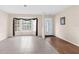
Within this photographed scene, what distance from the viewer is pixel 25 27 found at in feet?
45.3

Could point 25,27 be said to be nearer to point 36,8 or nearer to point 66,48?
point 36,8

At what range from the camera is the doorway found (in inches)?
528

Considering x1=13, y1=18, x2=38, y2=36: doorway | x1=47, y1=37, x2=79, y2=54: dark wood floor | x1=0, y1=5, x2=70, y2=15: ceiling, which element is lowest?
x1=47, y1=37, x2=79, y2=54: dark wood floor

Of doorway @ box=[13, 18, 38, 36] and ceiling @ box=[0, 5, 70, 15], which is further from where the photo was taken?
doorway @ box=[13, 18, 38, 36]

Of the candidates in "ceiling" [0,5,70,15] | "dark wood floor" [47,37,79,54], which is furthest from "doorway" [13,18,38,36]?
"dark wood floor" [47,37,79,54]

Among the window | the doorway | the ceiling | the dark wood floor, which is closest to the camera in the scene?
the dark wood floor

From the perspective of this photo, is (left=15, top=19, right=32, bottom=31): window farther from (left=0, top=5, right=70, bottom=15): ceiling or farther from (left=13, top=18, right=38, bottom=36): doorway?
(left=0, top=5, right=70, bottom=15): ceiling

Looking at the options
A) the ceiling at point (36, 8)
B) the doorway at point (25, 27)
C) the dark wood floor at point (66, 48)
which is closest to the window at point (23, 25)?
Answer: the doorway at point (25, 27)

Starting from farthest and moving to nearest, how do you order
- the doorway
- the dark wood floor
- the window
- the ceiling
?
the window → the doorway → the ceiling → the dark wood floor

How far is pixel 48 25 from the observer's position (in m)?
12.6

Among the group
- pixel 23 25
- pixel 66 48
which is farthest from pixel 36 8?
pixel 23 25
